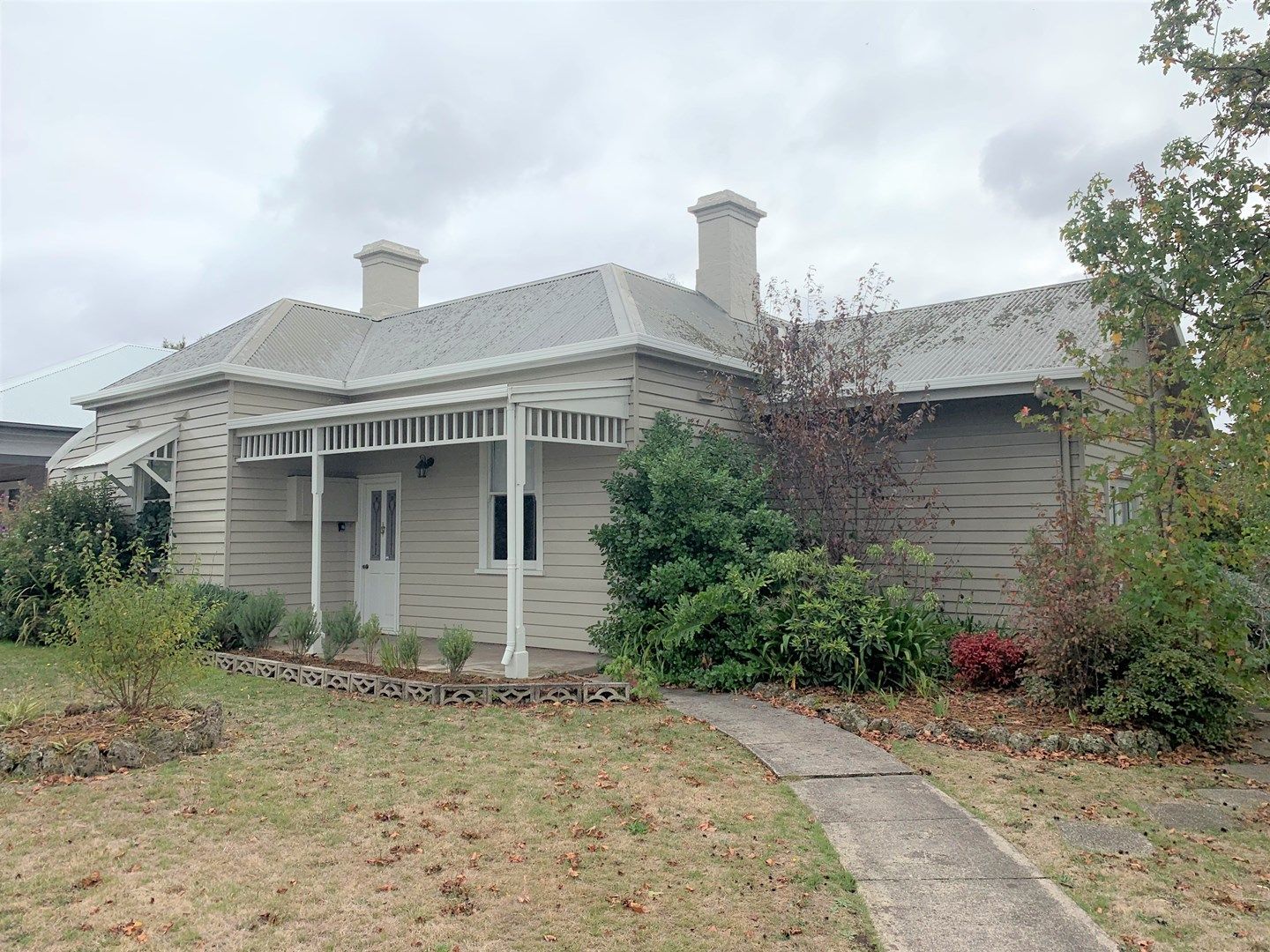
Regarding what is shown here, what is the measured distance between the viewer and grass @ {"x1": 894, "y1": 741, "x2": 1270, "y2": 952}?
411cm

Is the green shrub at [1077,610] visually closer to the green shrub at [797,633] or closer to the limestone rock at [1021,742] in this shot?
the limestone rock at [1021,742]

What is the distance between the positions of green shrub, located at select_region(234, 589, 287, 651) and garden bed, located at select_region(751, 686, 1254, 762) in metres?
5.94

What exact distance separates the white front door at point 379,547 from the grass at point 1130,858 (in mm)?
8497

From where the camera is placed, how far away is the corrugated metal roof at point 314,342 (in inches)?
555

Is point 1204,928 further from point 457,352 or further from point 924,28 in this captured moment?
point 457,352

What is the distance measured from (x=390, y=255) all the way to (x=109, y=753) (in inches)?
496

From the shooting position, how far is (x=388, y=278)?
1747cm

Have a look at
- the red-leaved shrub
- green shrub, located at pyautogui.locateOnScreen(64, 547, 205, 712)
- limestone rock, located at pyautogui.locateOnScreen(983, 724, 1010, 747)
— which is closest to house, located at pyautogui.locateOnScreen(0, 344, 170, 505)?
green shrub, located at pyautogui.locateOnScreen(64, 547, 205, 712)

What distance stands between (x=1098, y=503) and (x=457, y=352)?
27.2 ft

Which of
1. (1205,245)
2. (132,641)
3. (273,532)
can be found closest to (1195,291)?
(1205,245)

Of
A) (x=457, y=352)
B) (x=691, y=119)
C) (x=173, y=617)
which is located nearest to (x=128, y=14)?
(x=457, y=352)

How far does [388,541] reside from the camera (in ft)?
45.8

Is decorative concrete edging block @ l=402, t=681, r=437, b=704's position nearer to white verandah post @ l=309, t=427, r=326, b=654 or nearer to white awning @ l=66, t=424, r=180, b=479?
white verandah post @ l=309, t=427, r=326, b=654

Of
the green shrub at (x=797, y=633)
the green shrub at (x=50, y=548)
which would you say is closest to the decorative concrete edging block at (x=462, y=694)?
the green shrub at (x=797, y=633)
